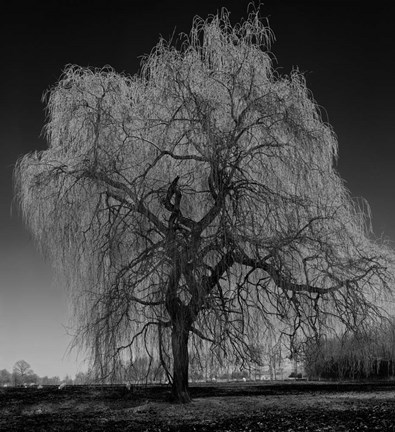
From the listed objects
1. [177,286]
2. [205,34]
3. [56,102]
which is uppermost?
[205,34]

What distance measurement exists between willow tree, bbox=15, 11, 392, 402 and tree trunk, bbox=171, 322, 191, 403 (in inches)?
0.9

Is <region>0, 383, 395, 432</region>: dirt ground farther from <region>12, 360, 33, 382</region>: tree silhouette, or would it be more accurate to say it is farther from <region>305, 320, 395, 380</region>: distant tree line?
<region>12, 360, 33, 382</region>: tree silhouette

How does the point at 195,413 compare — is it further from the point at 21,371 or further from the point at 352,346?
the point at 21,371

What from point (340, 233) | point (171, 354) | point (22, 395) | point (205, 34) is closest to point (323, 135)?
point (340, 233)

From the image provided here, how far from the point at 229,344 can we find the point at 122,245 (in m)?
2.23

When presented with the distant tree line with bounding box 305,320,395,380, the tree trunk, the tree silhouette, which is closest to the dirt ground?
the tree trunk

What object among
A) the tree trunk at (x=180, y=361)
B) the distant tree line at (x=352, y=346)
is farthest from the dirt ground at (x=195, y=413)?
the distant tree line at (x=352, y=346)

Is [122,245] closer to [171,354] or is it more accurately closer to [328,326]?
[171,354]

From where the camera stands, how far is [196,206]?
9492mm

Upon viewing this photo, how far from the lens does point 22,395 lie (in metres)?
10.7

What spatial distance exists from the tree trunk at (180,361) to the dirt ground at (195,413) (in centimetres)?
26

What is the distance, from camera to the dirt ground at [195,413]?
259 inches

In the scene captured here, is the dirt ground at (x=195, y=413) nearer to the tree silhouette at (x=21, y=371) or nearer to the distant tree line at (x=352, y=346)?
the distant tree line at (x=352, y=346)

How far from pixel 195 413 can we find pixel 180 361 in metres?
0.83
